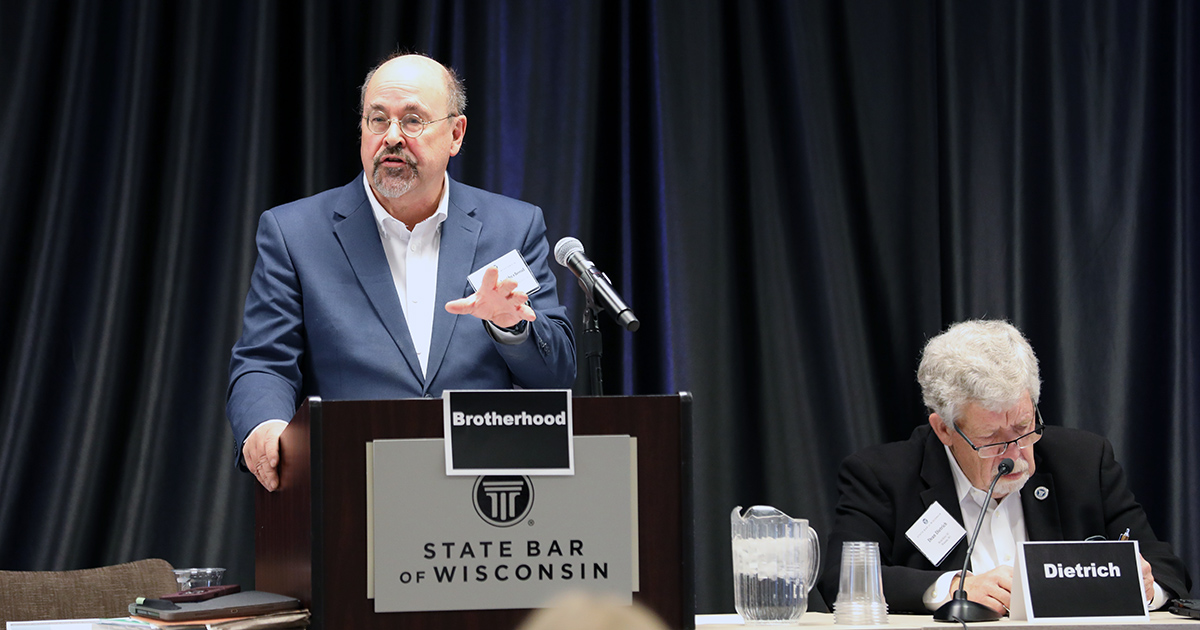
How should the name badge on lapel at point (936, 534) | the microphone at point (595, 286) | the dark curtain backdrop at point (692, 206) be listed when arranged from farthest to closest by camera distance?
the dark curtain backdrop at point (692, 206)
the name badge on lapel at point (936, 534)
the microphone at point (595, 286)

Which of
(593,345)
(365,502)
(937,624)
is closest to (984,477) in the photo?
(937,624)

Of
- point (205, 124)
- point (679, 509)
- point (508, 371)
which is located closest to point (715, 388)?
point (508, 371)

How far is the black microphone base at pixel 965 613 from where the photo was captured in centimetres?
194

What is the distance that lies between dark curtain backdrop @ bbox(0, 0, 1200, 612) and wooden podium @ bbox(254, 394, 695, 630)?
Answer: 1943 mm

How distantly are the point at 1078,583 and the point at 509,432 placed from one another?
3.57 ft

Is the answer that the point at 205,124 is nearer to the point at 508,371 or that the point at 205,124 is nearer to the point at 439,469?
the point at 508,371

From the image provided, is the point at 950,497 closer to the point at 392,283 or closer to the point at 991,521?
the point at 991,521

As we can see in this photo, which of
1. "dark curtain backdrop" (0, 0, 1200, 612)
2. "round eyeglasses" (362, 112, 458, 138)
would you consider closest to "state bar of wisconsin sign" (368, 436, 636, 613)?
"round eyeglasses" (362, 112, 458, 138)

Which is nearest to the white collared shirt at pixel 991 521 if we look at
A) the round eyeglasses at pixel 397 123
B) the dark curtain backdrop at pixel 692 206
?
the dark curtain backdrop at pixel 692 206

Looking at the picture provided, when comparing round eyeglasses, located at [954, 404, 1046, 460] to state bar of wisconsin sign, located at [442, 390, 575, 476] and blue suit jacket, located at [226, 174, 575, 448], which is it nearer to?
blue suit jacket, located at [226, 174, 575, 448]

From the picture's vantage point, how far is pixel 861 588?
196cm

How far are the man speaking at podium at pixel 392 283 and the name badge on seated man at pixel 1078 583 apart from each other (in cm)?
82

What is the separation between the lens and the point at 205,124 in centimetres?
337

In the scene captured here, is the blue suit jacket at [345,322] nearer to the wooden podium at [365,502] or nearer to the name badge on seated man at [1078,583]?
the wooden podium at [365,502]
